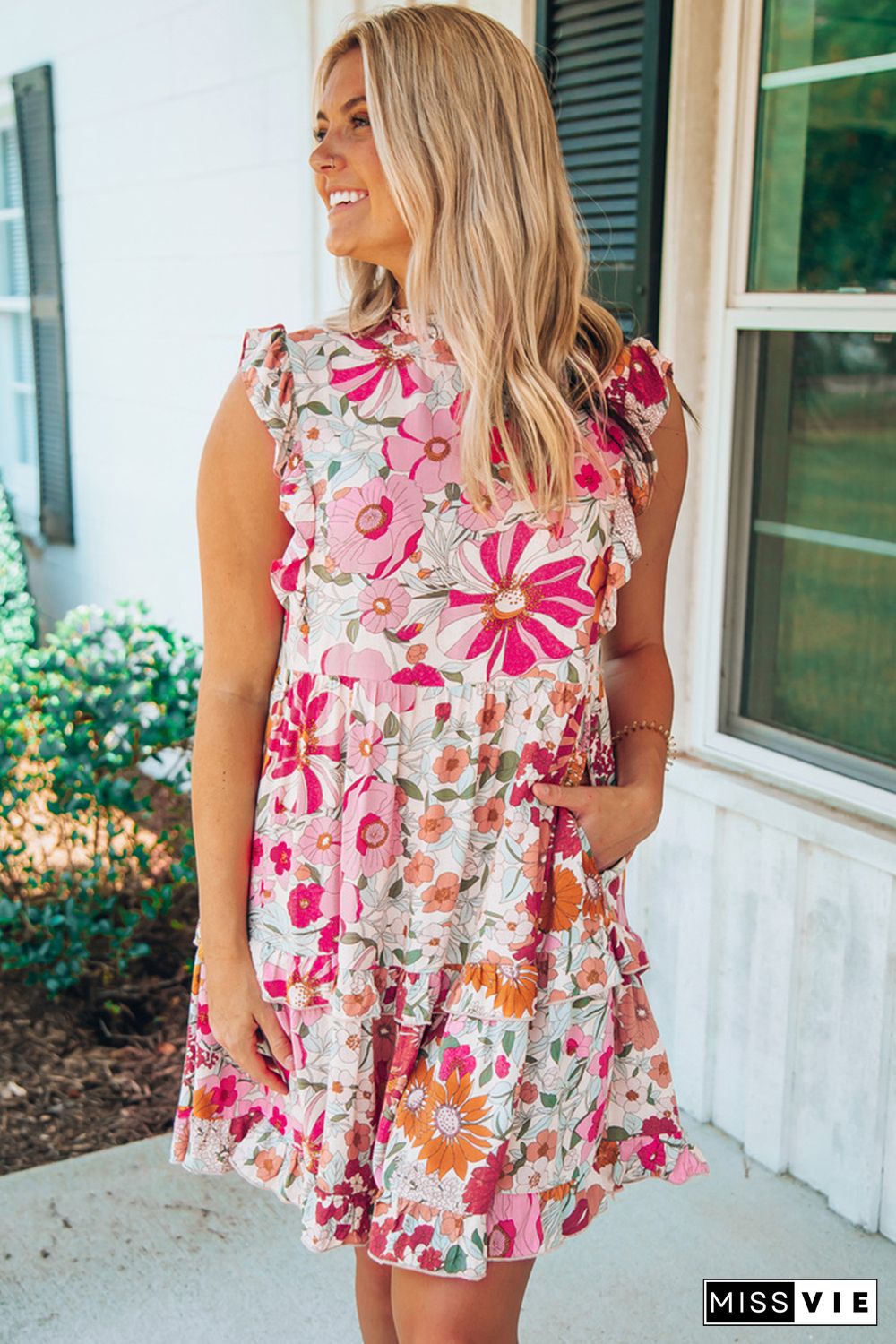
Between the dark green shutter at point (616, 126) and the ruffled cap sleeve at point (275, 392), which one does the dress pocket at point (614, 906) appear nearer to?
the ruffled cap sleeve at point (275, 392)

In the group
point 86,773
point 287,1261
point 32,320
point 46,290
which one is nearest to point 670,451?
point 287,1261

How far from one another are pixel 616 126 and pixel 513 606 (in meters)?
1.63

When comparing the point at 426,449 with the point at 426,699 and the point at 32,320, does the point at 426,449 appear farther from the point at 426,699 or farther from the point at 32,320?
the point at 32,320

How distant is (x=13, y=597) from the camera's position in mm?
5879

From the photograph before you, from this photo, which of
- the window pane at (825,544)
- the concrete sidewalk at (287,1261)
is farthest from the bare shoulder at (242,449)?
the concrete sidewalk at (287,1261)

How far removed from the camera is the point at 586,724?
163 cm

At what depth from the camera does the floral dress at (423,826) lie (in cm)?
150

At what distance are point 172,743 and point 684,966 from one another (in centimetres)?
→ 143

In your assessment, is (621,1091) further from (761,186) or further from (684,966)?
(761,186)

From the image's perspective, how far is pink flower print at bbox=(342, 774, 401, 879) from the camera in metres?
1.51

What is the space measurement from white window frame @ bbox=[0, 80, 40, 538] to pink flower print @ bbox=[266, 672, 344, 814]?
547cm

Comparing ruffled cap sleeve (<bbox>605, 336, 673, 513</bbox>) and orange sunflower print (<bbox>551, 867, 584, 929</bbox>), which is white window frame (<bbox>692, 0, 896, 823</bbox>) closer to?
ruffled cap sleeve (<bbox>605, 336, 673, 513</bbox>)

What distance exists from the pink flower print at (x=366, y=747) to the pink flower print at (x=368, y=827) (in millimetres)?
14

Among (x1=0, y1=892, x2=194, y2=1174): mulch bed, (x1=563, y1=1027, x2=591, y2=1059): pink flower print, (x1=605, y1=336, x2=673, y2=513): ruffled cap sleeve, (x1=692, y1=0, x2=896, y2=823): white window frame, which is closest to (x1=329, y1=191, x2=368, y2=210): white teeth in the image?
(x1=605, y1=336, x2=673, y2=513): ruffled cap sleeve
